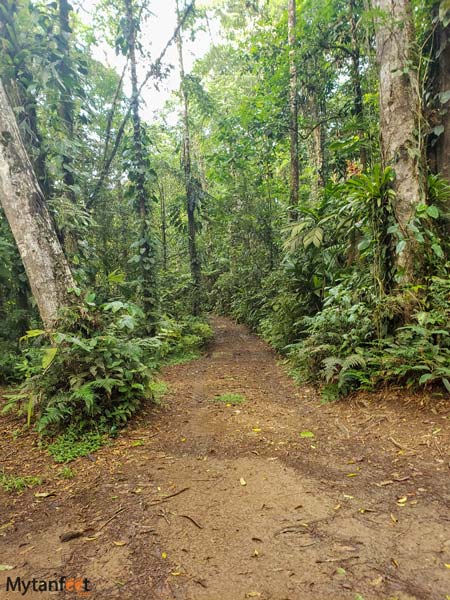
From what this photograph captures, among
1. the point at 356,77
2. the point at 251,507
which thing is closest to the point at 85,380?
the point at 251,507

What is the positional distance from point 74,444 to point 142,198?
5980 mm

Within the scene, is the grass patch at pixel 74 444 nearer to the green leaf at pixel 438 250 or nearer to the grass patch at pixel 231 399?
the grass patch at pixel 231 399

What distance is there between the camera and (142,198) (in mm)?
8164

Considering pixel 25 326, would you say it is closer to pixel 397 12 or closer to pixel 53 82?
pixel 53 82

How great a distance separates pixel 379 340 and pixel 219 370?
3.53 m

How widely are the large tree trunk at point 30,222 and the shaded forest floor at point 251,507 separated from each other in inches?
Answer: 66.9

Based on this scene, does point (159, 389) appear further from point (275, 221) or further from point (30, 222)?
point (275, 221)

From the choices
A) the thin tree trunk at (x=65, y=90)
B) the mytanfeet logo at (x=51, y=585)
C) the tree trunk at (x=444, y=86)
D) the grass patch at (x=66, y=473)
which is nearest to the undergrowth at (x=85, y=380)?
the grass patch at (x=66, y=473)

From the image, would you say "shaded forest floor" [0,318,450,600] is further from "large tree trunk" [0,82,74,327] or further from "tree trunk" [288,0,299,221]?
"tree trunk" [288,0,299,221]

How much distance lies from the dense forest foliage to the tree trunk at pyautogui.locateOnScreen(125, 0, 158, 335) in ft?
0.11

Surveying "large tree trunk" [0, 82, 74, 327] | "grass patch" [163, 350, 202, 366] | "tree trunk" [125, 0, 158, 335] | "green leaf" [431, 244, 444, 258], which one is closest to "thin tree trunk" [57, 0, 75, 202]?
"tree trunk" [125, 0, 158, 335]

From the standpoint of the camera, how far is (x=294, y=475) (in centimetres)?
291

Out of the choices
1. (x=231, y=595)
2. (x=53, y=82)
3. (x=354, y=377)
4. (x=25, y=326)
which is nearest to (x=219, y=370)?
(x=354, y=377)

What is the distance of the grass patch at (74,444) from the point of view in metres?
3.46
